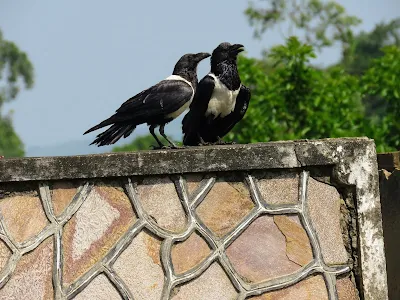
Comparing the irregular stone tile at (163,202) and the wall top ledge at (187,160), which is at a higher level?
the wall top ledge at (187,160)

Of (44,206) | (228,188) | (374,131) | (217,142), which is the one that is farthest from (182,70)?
(374,131)

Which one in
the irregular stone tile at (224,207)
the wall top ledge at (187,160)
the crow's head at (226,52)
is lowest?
the irregular stone tile at (224,207)

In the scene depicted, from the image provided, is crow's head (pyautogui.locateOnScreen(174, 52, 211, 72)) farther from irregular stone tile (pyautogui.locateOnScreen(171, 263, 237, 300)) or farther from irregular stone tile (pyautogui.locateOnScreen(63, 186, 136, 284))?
irregular stone tile (pyautogui.locateOnScreen(171, 263, 237, 300))

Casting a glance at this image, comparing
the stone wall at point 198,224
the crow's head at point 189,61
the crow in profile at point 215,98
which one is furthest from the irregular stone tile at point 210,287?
the crow's head at point 189,61

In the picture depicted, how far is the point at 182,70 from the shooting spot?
18.1ft

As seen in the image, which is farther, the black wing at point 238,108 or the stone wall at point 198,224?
the black wing at point 238,108

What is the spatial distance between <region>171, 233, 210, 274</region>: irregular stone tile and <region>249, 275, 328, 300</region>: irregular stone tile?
0.43 m

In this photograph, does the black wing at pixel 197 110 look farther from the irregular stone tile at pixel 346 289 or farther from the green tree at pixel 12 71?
the green tree at pixel 12 71

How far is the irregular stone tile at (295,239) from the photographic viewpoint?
477 centimetres

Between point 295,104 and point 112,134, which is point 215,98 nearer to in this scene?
point 112,134

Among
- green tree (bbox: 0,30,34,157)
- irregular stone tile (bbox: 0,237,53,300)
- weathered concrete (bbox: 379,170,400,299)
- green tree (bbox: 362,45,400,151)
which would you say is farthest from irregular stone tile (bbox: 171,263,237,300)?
green tree (bbox: 0,30,34,157)

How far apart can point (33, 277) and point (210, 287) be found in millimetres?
899

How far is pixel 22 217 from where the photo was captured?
14.8ft

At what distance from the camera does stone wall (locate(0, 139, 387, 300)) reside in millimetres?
4512
